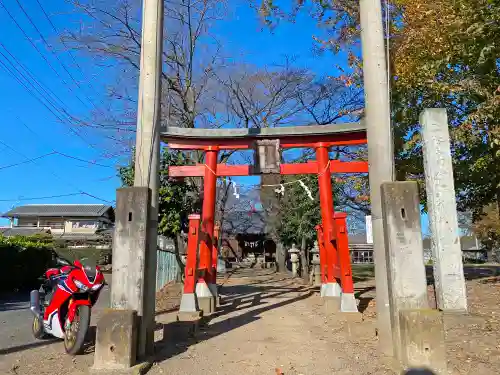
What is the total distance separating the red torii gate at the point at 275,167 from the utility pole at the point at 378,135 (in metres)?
3.35

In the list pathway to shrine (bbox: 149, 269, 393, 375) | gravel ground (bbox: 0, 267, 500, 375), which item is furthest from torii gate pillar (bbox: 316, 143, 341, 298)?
gravel ground (bbox: 0, 267, 500, 375)

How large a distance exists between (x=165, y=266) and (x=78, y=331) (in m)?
11.0

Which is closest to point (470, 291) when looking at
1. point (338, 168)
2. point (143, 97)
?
point (338, 168)

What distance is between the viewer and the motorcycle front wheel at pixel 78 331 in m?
5.52

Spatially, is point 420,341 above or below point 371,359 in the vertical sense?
above

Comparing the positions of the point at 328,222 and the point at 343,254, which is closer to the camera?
the point at 343,254

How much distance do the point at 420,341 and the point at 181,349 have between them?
3197mm

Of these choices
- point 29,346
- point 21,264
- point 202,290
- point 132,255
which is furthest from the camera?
point 21,264

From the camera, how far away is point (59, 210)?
44750mm

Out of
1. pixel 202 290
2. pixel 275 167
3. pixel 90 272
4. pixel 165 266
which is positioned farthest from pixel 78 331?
pixel 165 266

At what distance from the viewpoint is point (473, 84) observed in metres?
9.56

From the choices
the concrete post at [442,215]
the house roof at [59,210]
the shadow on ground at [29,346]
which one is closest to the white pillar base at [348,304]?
the concrete post at [442,215]

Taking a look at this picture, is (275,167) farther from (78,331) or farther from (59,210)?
(59,210)

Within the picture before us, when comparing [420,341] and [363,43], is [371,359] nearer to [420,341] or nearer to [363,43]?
[420,341]
